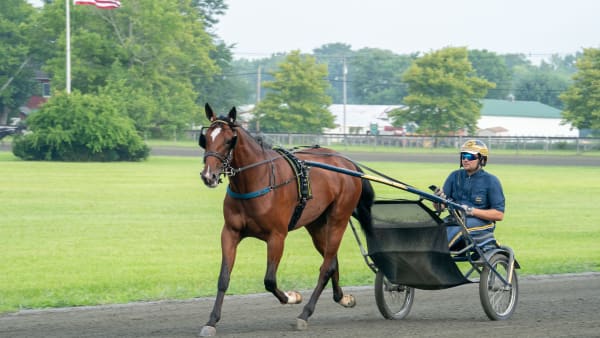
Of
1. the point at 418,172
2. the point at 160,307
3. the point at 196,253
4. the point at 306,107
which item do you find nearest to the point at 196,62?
the point at 306,107

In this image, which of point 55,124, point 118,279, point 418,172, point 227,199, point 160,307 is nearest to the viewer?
point 227,199

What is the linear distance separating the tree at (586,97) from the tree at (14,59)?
45578 mm

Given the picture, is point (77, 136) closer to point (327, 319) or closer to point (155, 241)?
point (155, 241)

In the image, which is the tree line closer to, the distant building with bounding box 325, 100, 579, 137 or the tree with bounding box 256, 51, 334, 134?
the tree with bounding box 256, 51, 334, 134

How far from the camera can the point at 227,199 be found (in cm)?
830

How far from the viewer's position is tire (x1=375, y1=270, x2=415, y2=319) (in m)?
Answer: 9.00

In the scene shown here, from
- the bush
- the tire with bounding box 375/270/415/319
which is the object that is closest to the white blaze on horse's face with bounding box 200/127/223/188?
the tire with bounding box 375/270/415/319

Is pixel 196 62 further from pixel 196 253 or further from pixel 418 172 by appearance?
pixel 196 253

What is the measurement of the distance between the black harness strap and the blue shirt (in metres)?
1.48

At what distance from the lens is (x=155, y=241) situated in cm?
1631

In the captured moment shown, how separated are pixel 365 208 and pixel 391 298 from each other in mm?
962

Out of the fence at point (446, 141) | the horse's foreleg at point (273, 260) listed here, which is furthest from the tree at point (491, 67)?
the horse's foreleg at point (273, 260)

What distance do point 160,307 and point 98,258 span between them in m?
4.79

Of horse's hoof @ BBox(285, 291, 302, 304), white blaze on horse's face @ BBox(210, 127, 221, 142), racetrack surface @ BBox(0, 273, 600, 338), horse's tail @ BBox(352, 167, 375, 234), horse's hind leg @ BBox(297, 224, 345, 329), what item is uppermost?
white blaze on horse's face @ BBox(210, 127, 221, 142)
